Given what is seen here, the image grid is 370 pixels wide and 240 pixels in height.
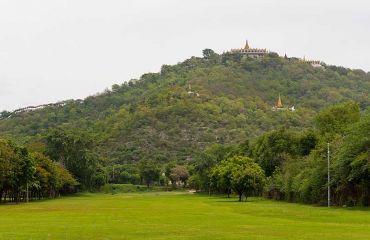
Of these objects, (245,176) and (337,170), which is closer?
(337,170)

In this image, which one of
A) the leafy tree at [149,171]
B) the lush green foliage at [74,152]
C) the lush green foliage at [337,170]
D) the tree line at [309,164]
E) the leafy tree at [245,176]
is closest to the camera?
the lush green foliage at [337,170]

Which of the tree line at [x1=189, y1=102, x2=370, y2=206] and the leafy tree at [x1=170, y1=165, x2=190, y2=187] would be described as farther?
the leafy tree at [x1=170, y1=165, x2=190, y2=187]

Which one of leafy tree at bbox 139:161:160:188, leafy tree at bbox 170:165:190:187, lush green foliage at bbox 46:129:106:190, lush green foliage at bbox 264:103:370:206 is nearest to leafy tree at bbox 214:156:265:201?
lush green foliage at bbox 264:103:370:206

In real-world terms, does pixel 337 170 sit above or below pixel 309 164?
below

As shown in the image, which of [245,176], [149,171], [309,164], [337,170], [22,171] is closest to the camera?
[337,170]

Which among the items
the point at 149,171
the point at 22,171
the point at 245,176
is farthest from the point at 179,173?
the point at 22,171

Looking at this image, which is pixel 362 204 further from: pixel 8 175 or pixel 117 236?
pixel 8 175

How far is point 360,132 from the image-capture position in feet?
207

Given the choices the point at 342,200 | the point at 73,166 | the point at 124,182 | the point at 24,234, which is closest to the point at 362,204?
the point at 342,200

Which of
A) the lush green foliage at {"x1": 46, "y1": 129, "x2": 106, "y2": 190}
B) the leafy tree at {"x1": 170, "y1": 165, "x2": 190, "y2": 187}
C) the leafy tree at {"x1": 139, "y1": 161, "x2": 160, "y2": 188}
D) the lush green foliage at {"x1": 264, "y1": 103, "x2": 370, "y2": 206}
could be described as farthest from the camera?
the leafy tree at {"x1": 139, "y1": 161, "x2": 160, "y2": 188}

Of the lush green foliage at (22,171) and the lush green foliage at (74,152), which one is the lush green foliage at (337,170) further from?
the lush green foliage at (74,152)

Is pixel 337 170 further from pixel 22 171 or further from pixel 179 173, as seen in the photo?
pixel 179 173

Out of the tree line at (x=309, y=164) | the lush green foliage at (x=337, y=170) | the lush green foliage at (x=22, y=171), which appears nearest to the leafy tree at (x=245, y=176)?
the tree line at (x=309, y=164)

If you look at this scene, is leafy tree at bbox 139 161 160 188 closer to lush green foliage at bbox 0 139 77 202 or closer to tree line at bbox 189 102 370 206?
tree line at bbox 189 102 370 206
